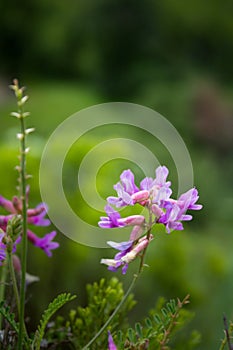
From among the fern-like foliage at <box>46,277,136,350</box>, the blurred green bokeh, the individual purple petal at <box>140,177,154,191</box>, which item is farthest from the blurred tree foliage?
the individual purple petal at <box>140,177,154,191</box>

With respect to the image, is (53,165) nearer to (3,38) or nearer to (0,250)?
(0,250)

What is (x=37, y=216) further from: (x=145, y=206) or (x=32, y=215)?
(x=145, y=206)

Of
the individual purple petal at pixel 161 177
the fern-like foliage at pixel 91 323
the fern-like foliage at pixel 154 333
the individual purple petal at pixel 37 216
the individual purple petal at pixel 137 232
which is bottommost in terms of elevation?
the fern-like foliage at pixel 91 323

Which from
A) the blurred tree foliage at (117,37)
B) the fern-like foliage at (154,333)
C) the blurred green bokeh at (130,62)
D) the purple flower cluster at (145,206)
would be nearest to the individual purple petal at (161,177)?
the purple flower cluster at (145,206)

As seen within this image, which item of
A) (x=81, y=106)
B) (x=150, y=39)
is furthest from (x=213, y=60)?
(x=81, y=106)

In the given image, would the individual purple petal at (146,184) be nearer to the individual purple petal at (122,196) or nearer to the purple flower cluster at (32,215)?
the individual purple petal at (122,196)
